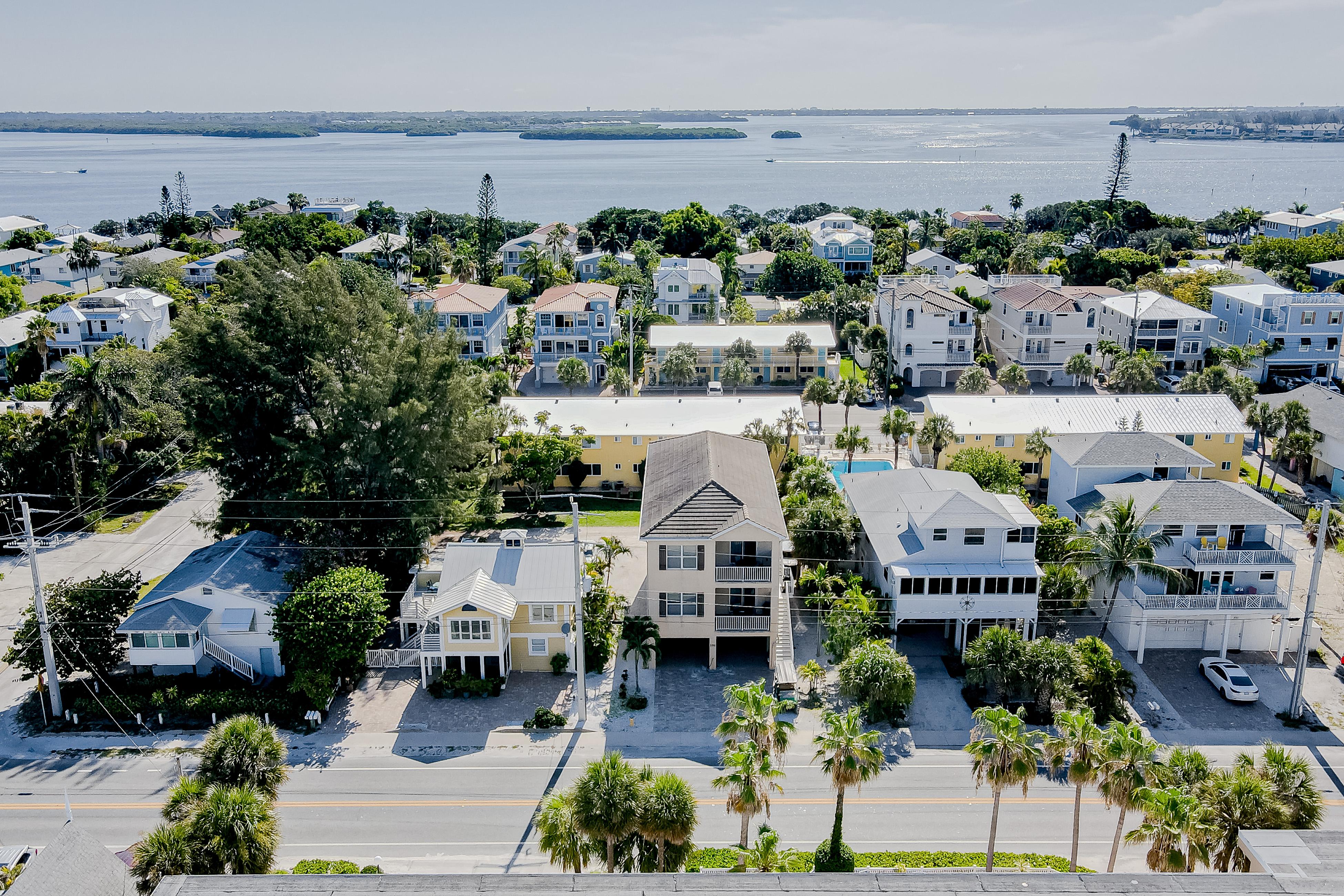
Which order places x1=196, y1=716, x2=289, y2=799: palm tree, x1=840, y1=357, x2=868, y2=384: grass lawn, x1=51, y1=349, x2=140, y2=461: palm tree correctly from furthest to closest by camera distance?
x1=840, y1=357, x2=868, y2=384: grass lawn, x1=51, y1=349, x2=140, y2=461: palm tree, x1=196, y1=716, x2=289, y2=799: palm tree

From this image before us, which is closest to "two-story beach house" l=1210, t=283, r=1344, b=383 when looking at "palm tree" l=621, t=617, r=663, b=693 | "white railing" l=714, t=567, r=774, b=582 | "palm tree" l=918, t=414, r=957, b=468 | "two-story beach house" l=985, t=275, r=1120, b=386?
"two-story beach house" l=985, t=275, r=1120, b=386

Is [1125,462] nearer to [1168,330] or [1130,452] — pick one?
[1130,452]

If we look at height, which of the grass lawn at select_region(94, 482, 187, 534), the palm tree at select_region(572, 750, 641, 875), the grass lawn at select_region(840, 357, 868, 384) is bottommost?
the grass lawn at select_region(94, 482, 187, 534)

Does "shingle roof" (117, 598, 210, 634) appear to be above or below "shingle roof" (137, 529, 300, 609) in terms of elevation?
below

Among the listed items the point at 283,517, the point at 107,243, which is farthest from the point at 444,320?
the point at 107,243

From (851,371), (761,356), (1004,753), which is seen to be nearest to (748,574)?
(1004,753)

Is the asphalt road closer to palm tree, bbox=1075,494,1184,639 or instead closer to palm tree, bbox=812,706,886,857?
palm tree, bbox=812,706,886,857

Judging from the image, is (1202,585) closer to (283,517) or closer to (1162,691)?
(1162,691)
